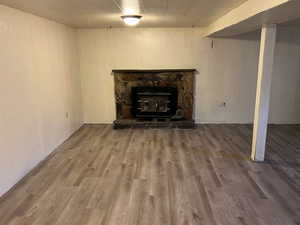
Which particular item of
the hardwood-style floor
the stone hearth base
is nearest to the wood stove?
the stone hearth base

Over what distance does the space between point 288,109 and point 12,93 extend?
552 cm

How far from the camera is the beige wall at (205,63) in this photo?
18.0 ft

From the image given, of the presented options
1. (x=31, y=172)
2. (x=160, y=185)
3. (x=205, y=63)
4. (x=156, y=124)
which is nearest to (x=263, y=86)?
(x=160, y=185)

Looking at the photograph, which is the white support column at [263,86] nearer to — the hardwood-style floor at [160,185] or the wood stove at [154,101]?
the hardwood-style floor at [160,185]

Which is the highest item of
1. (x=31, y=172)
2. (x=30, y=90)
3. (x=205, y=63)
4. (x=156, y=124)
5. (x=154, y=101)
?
(x=205, y=63)

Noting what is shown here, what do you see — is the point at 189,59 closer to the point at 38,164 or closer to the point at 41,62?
the point at 41,62

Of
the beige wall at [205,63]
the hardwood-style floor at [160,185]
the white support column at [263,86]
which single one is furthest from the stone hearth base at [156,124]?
the white support column at [263,86]

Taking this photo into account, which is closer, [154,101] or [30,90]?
[30,90]

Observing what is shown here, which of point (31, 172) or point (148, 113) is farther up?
point (148, 113)

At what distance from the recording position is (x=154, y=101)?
5676 mm

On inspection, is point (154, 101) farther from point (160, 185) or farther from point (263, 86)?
point (160, 185)

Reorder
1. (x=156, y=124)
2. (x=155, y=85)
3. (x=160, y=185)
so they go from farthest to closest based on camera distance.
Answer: (x=155, y=85), (x=156, y=124), (x=160, y=185)

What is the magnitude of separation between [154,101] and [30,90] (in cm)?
282

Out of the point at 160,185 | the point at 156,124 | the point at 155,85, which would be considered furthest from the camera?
the point at 155,85
